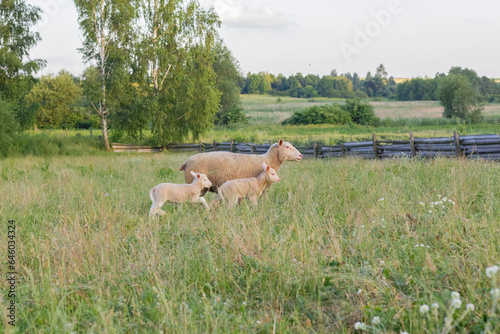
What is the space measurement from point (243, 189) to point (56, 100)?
53396mm

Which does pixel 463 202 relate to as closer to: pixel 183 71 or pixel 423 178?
pixel 423 178

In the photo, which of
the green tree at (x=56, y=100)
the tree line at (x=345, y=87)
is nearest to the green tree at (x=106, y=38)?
the green tree at (x=56, y=100)

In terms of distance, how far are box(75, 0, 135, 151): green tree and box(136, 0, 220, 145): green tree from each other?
1224mm

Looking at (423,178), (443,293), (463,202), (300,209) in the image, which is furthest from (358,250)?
(423,178)

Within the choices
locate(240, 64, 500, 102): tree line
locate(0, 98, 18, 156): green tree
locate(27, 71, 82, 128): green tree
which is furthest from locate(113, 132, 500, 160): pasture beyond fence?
locate(240, 64, 500, 102): tree line

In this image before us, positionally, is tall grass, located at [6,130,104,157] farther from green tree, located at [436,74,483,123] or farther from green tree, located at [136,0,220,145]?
green tree, located at [436,74,483,123]

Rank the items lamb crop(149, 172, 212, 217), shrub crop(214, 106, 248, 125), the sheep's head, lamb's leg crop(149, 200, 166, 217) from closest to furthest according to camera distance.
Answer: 1. lamb's leg crop(149, 200, 166, 217)
2. lamb crop(149, 172, 212, 217)
3. the sheep's head
4. shrub crop(214, 106, 248, 125)

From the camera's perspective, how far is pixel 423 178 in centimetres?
817

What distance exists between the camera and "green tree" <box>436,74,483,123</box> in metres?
52.0

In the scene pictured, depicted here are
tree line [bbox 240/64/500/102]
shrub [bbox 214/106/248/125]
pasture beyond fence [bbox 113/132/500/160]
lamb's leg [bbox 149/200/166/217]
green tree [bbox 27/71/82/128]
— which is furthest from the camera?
tree line [bbox 240/64/500/102]

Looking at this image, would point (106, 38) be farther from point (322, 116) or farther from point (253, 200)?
point (322, 116)

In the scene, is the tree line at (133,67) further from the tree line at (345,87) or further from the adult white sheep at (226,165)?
the tree line at (345,87)

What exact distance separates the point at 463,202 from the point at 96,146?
2570cm

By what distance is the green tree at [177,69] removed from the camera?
26.5m
